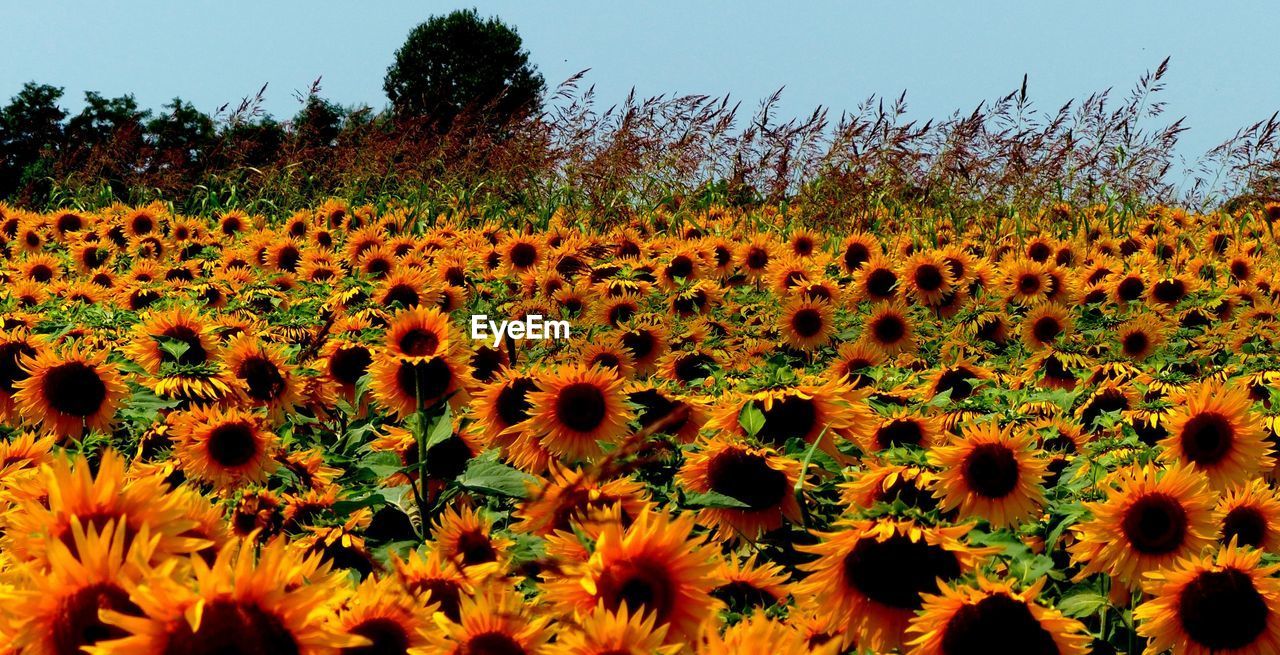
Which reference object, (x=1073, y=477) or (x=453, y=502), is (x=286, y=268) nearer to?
(x=453, y=502)

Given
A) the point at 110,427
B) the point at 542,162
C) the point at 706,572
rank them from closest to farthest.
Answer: the point at 706,572, the point at 110,427, the point at 542,162

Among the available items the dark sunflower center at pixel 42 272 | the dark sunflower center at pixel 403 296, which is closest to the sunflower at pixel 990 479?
the dark sunflower center at pixel 403 296

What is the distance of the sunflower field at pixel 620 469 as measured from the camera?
1.09 meters

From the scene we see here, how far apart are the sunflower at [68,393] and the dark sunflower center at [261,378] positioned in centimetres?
33

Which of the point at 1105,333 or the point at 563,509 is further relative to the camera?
the point at 1105,333

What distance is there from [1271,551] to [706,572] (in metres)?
1.61

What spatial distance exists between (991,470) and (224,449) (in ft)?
6.18

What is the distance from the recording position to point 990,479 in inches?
93.4

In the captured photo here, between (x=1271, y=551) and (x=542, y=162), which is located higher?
(x=542, y=162)

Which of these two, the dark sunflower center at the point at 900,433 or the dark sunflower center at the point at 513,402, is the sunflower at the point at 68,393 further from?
the dark sunflower center at the point at 900,433

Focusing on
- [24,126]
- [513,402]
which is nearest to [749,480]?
[513,402]

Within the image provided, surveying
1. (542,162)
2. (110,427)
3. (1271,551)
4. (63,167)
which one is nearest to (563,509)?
(1271,551)

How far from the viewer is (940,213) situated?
11141 mm

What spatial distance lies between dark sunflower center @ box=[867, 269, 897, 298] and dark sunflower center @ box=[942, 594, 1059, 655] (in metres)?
4.32
